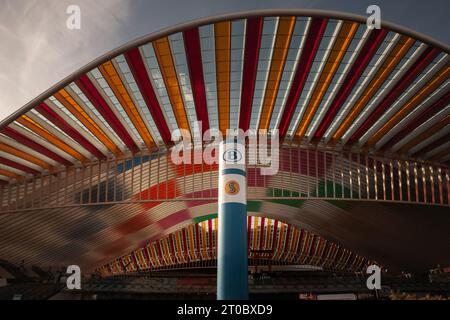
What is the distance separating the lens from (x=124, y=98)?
2277 centimetres

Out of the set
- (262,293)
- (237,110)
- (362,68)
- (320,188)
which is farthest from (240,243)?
(320,188)

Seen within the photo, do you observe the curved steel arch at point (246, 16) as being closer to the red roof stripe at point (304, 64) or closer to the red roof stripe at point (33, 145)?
the red roof stripe at point (304, 64)

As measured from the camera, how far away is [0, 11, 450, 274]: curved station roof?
1806cm

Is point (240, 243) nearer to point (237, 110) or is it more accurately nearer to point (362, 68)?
point (362, 68)

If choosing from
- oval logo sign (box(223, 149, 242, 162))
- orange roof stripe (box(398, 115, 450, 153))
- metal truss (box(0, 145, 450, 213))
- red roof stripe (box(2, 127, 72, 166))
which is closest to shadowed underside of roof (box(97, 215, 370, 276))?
metal truss (box(0, 145, 450, 213))

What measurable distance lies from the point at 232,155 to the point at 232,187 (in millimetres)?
1111

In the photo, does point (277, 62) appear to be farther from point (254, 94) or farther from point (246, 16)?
point (246, 16)

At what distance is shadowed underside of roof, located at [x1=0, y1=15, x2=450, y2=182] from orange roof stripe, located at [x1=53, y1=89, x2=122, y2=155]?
0.24 feet

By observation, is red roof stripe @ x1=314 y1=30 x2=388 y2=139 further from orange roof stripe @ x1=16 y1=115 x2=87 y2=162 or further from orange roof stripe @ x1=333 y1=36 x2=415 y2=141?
orange roof stripe @ x1=16 y1=115 x2=87 y2=162

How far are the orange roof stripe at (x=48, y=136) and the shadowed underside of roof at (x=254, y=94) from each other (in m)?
0.07

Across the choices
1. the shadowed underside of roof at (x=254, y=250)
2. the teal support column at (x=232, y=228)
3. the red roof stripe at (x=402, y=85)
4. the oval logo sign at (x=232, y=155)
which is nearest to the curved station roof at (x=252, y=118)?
the red roof stripe at (x=402, y=85)

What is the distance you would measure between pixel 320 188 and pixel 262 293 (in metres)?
9.44

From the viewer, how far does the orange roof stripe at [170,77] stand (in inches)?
717

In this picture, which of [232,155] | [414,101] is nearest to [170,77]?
[232,155]
